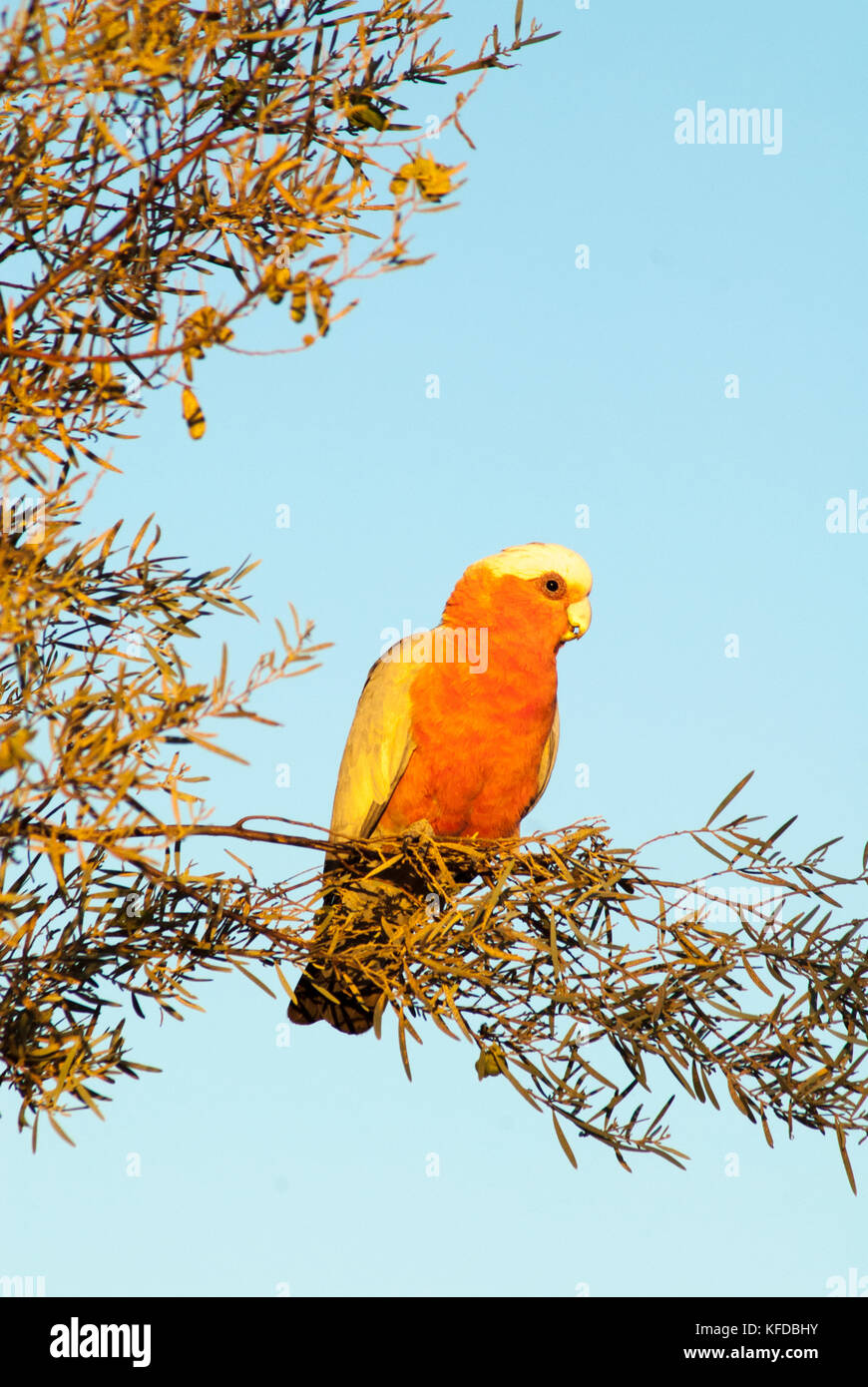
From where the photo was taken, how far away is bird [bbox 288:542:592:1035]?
477cm

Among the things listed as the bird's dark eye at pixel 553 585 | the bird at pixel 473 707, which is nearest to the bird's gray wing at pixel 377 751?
the bird at pixel 473 707

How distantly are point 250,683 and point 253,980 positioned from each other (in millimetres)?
1051

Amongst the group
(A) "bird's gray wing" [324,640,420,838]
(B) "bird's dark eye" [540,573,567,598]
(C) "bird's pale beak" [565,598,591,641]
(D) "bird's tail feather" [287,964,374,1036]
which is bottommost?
(D) "bird's tail feather" [287,964,374,1036]

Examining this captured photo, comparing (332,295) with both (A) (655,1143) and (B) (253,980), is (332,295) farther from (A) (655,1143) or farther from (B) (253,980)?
(A) (655,1143)

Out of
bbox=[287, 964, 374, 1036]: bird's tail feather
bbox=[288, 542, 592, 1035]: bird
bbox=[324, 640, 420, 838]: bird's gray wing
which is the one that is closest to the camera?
bbox=[287, 964, 374, 1036]: bird's tail feather

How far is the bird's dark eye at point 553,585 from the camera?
16.0ft

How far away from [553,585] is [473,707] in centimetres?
60

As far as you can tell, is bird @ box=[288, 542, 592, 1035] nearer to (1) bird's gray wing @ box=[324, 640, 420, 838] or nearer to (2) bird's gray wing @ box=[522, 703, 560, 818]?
(1) bird's gray wing @ box=[324, 640, 420, 838]

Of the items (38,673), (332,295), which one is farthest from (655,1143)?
(332,295)

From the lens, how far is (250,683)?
92.0 inches

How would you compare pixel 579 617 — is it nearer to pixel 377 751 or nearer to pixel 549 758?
pixel 549 758

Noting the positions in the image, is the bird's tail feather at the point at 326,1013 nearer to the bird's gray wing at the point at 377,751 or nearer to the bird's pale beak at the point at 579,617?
the bird's gray wing at the point at 377,751

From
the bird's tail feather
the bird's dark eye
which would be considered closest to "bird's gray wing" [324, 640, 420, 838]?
the bird's dark eye

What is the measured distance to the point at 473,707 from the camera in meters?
4.77
